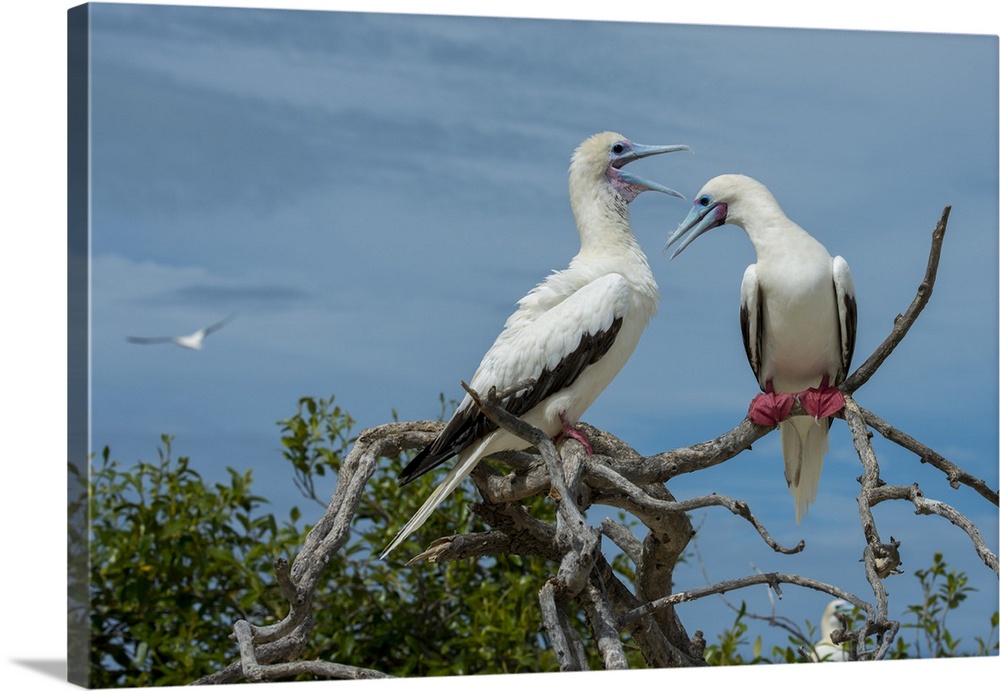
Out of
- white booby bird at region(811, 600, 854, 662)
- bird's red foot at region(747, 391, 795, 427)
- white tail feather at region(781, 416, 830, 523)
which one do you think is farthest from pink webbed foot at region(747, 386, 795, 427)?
white booby bird at region(811, 600, 854, 662)

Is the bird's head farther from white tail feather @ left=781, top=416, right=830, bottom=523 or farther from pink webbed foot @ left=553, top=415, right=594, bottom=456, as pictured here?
white tail feather @ left=781, top=416, right=830, bottom=523

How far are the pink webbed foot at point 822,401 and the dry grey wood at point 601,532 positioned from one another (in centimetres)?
4

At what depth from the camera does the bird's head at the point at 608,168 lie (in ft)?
14.8

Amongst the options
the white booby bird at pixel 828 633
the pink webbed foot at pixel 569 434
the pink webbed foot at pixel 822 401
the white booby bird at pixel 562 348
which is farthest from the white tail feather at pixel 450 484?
the white booby bird at pixel 828 633

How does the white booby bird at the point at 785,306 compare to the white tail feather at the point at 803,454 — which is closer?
the white booby bird at the point at 785,306

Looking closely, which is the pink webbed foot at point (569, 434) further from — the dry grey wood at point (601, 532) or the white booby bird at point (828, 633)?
the white booby bird at point (828, 633)

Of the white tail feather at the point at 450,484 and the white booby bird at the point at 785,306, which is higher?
the white booby bird at the point at 785,306

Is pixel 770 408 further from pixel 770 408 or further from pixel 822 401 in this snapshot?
pixel 822 401

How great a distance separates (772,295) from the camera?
4.41 metres

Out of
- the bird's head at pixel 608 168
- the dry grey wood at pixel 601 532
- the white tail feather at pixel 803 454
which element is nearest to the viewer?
the dry grey wood at pixel 601 532

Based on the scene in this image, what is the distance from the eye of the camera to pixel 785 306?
4383mm

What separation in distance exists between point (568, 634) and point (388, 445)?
98cm

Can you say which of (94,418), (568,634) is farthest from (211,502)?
(568,634)

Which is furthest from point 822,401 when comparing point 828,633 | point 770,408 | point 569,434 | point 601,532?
point 828,633
